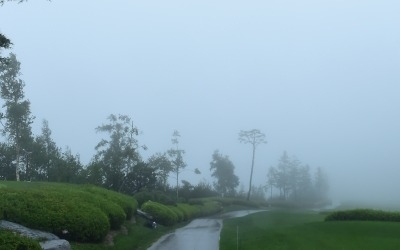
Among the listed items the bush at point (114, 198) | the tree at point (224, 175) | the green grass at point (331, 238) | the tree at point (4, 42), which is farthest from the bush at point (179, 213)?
the tree at point (224, 175)

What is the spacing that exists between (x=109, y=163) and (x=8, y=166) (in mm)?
12506

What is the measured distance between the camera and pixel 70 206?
778 inches

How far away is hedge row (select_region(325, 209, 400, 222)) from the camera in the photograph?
29.1 metres

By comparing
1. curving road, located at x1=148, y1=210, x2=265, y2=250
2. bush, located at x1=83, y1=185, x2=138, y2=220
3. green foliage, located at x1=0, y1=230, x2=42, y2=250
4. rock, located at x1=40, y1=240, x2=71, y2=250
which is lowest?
curving road, located at x1=148, y1=210, x2=265, y2=250

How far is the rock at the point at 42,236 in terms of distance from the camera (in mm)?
15400

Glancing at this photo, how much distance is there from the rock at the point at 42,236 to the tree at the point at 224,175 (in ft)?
263

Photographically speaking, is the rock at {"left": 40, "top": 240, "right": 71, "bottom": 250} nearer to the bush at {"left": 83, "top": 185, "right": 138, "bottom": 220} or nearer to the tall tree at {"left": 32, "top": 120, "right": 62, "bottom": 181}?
the bush at {"left": 83, "top": 185, "right": 138, "bottom": 220}

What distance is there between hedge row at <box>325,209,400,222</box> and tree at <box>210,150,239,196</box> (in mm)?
66390

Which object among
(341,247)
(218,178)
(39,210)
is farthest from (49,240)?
(218,178)

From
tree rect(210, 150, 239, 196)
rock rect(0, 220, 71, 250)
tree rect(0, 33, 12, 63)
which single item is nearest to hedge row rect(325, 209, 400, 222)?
rock rect(0, 220, 71, 250)

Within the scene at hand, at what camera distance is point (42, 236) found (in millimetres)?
16594

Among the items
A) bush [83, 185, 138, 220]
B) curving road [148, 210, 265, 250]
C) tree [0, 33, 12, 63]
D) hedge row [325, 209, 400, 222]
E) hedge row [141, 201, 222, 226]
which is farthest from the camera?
hedge row [141, 201, 222, 226]

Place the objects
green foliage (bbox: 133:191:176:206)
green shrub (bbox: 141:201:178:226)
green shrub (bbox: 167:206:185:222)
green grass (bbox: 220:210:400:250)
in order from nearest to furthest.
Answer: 1. green grass (bbox: 220:210:400:250)
2. green shrub (bbox: 141:201:178:226)
3. green shrub (bbox: 167:206:185:222)
4. green foliage (bbox: 133:191:176:206)

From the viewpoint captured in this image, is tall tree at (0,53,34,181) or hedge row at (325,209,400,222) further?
tall tree at (0,53,34,181)
